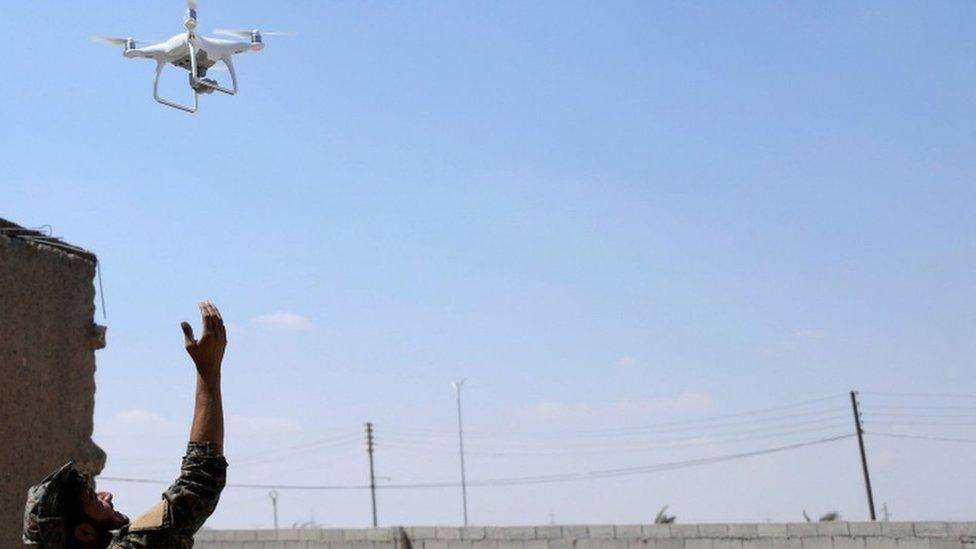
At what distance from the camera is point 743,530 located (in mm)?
14352

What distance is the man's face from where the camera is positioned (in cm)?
311

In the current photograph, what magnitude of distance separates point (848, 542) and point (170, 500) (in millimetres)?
11773

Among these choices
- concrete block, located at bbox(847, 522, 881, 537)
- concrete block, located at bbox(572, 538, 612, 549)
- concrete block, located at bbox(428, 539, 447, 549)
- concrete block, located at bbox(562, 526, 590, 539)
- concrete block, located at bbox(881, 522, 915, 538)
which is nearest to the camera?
concrete block, located at bbox(881, 522, 915, 538)

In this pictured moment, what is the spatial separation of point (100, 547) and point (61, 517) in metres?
0.12

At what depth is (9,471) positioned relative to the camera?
9586 mm

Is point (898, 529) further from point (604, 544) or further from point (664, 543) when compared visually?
point (604, 544)

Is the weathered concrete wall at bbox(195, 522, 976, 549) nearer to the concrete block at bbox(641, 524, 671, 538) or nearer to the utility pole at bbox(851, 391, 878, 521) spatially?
the concrete block at bbox(641, 524, 671, 538)

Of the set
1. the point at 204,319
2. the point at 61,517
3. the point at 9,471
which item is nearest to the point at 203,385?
the point at 204,319

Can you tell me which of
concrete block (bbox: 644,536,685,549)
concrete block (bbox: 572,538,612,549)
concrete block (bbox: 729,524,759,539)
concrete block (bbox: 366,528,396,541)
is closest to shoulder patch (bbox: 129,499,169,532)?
concrete block (bbox: 729,524,759,539)

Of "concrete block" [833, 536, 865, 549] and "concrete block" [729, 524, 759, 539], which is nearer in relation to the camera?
"concrete block" [833, 536, 865, 549]

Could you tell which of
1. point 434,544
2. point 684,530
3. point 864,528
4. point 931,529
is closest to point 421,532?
point 434,544

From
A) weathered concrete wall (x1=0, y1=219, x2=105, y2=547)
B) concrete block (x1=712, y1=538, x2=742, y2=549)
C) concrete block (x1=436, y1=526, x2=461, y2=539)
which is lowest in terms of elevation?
concrete block (x1=712, y1=538, x2=742, y2=549)

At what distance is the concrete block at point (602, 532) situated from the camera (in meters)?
15.5

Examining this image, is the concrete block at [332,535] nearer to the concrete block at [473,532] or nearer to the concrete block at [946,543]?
the concrete block at [473,532]
